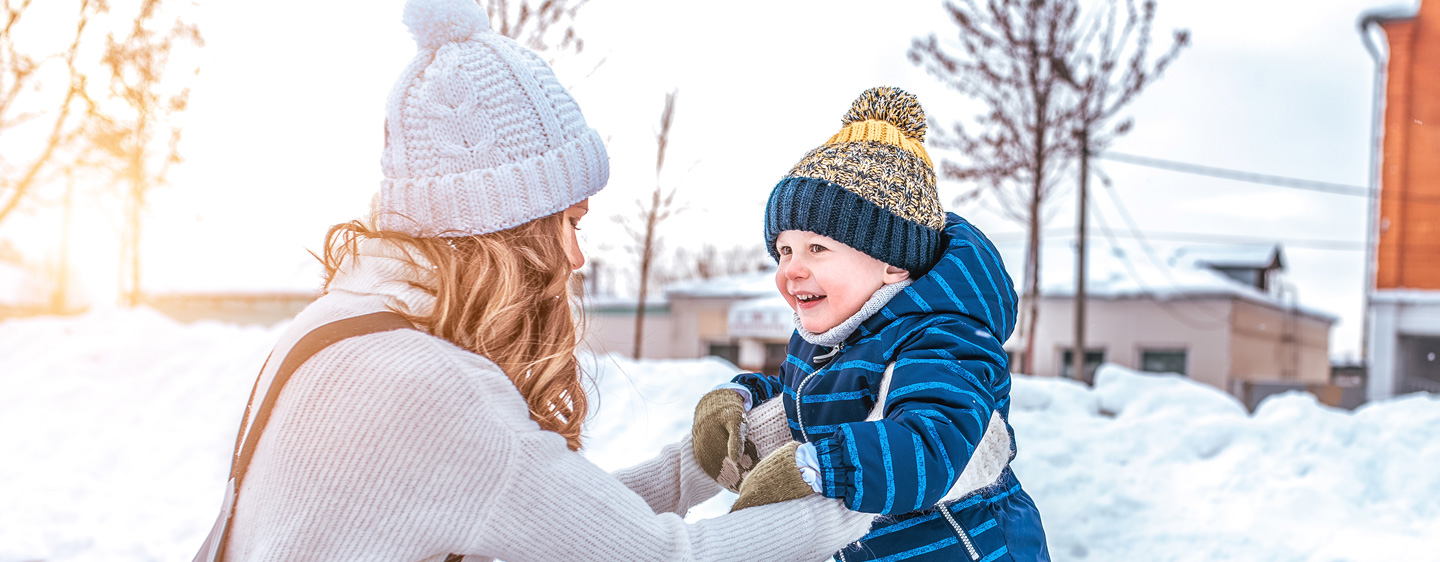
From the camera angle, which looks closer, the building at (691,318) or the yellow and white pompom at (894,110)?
the yellow and white pompom at (894,110)

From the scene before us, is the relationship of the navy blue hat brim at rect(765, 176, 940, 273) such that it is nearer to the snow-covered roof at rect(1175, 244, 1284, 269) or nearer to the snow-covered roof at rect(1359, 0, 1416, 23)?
the snow-covered roof at rect(1359, 0, 1416, 23)

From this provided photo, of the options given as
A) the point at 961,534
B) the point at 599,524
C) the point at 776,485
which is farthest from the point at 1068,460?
the point at 599,524

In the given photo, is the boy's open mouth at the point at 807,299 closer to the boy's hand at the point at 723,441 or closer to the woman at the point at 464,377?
the boy's hand at the point at 723,441

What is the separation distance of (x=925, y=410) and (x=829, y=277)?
477 mm

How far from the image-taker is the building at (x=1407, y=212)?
14617mm

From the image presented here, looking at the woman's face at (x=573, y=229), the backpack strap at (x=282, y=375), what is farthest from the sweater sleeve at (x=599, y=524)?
the woman's face at (x=573, y=229)

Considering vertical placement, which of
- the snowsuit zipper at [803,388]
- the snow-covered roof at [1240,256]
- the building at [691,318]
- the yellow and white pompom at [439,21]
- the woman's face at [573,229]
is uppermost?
the snow-covered roof at [1240,256]

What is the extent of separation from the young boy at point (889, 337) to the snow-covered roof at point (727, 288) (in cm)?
1698

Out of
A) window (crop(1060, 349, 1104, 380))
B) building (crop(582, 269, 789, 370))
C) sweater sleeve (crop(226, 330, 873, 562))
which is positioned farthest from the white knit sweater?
window (crop(1060, 349, 1104, 380))

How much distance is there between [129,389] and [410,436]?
25.7 feet

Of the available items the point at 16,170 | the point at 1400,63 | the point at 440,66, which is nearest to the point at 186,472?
the point at 440,66

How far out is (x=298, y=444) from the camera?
1101 mm

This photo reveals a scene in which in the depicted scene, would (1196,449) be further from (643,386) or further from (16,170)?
(16,170)

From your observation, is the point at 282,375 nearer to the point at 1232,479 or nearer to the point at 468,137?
the point at 468,137
